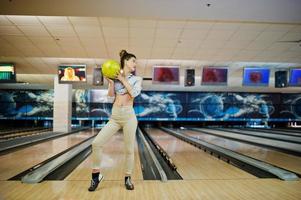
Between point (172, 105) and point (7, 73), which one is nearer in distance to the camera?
point (7, 73)

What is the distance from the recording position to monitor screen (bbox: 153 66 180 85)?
8.69 metres

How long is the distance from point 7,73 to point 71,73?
6.51 feet

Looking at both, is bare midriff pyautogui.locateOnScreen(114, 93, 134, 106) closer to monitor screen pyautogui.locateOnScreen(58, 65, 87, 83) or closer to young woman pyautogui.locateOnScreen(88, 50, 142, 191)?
young woman pyautogui.locateOnScreen(88, 50, 142, 191)

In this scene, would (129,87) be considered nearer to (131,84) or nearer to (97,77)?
(131,84)

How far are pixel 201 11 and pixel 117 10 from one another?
4.07ft

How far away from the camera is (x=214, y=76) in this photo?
873 cm

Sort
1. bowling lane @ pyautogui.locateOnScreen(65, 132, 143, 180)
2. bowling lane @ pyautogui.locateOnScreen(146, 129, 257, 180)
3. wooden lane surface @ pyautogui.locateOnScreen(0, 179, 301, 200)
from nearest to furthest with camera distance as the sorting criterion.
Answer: wooden lane surface @ pyautogui.locateOnScreen(0, 179, 301, 200), bowling lane @ pyautogui.locateOnScreen(65, 132, 143, 180), bowling lane @ pyautogui.locateOnScreen(146, 129, 257, 180)

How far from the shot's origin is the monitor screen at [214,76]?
870 centimetres

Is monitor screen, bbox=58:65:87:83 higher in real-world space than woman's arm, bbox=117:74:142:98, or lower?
higher

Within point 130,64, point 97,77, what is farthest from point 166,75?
point 130,64

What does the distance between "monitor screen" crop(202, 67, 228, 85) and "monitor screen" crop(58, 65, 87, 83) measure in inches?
151

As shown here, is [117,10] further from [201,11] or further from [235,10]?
[235,10]

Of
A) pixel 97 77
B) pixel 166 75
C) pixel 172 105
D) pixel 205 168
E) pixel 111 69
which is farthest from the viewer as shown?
pixel 172 105

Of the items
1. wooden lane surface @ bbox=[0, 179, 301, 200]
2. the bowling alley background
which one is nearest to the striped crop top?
wooden lane surface @ bbox=[0, 179, 301, 200]
